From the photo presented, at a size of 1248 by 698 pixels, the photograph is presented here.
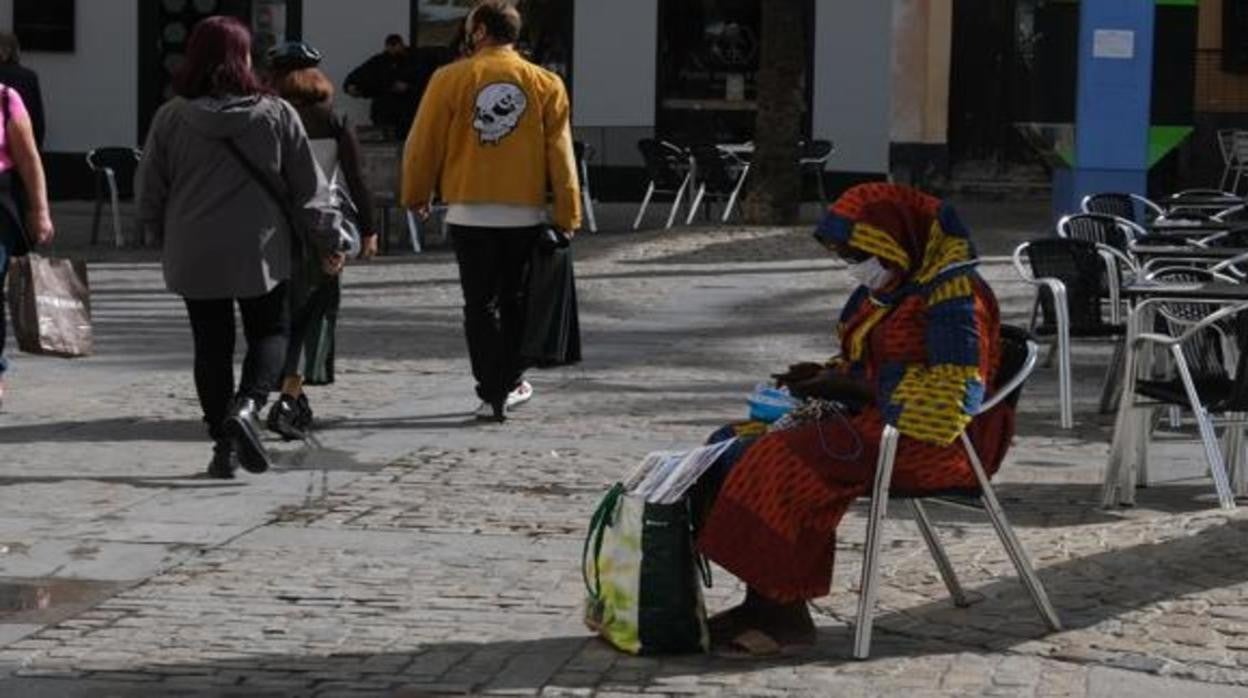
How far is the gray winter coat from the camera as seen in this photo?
9.48 m

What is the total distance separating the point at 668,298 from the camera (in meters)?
17.0

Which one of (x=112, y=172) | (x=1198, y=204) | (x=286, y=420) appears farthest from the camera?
(x=112, y=172)

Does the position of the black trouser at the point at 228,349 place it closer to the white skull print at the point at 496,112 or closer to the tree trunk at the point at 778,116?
the white skull print at the point at 496,112

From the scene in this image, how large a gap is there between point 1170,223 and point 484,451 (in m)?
5.75

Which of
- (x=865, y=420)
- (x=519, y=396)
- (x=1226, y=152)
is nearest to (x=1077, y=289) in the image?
(x=519, y=396)

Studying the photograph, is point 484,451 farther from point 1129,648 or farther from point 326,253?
point 1129,648

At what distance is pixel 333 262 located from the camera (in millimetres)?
10062

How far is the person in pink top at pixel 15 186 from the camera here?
35.0 feet

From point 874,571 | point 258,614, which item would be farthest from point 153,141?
point 874,571

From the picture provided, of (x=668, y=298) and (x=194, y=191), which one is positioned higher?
(x=194, y=191)

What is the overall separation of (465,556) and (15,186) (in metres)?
3.57

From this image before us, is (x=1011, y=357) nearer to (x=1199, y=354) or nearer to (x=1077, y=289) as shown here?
(x=1199, y=354)

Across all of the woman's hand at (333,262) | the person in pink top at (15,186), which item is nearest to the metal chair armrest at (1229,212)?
the woman's hand at (333,262)

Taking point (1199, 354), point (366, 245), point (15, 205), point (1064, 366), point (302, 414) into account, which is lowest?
A: point (302, 414)
